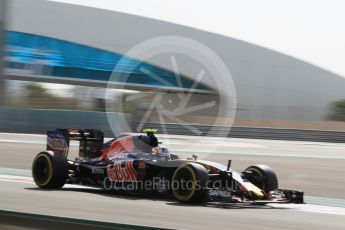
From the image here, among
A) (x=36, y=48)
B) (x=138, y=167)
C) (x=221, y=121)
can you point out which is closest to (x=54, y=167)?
(x=138, y=167)

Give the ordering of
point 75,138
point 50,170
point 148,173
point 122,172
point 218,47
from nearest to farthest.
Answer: point 148,173 → point 122,172 → point 50,170 → point 75,138 → point 218,47

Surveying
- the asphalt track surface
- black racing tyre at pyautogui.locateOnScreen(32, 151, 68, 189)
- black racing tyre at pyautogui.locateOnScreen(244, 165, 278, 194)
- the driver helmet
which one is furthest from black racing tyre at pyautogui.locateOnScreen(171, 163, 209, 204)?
black racing tyre at pyautogui.locateOnScreen(32, 151, 68, 189)

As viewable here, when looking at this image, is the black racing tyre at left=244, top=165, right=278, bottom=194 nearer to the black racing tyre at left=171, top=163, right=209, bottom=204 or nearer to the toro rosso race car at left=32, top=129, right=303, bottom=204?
the toro rosso race car at left=32, top=129, right=303, bottom=204

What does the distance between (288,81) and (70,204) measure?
48376 millimetres

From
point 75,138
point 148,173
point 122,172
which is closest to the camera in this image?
point 148,173

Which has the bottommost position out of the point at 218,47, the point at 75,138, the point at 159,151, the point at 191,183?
the point at 191,183

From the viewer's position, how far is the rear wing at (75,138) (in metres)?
11.9

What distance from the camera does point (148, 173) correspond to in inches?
408

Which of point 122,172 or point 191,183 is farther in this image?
point 122,172

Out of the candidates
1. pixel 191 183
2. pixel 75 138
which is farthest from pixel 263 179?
pixel 75 138

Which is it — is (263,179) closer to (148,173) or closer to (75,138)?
(148,173)

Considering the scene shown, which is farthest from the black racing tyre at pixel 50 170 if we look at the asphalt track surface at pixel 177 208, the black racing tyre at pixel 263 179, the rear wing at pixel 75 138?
the black racing tyre at pixel 263 179

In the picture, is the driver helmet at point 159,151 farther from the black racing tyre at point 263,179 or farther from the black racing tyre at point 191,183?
the black racing tyre at point 263,179

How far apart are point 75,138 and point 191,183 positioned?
3.32 metres
